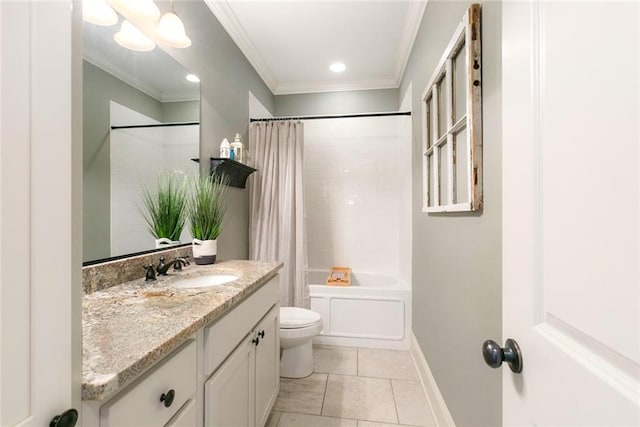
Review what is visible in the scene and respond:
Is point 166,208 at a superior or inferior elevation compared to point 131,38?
inferior

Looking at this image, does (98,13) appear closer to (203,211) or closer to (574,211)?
(203,211)

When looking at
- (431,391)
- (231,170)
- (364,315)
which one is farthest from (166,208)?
(431,391)

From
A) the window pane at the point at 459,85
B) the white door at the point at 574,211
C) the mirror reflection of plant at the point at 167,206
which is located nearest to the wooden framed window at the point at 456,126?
the window pane at the point at 459,85

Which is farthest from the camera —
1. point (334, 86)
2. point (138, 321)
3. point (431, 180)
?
point (334, 86)

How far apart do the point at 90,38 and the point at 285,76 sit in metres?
2.24

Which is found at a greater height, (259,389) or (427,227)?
(427,227)

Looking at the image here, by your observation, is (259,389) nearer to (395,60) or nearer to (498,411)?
(498,411)

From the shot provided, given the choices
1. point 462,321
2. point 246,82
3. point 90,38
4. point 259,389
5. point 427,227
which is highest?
point 246,82

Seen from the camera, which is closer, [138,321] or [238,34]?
[138,321]

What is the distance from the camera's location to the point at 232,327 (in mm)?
1069

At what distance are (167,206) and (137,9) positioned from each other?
941mm

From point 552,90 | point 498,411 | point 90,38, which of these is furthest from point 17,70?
point 498,411

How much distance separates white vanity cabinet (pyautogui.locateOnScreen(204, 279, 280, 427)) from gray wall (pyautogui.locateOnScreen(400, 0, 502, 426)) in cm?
94

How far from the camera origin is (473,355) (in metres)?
1.14
